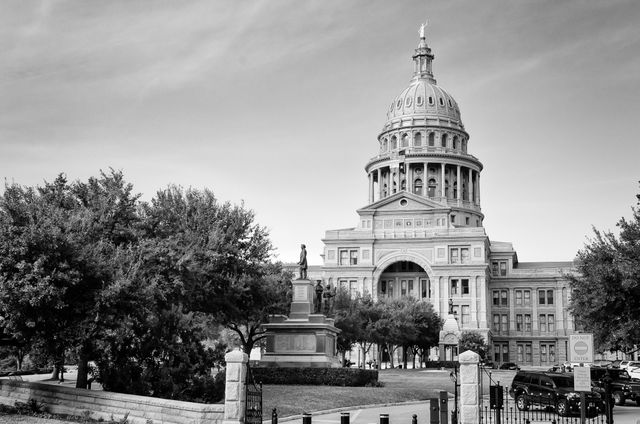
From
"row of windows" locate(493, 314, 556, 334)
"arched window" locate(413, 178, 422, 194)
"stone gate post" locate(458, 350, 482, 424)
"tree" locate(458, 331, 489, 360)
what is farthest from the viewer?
"arched window" locate(413, 178, 422, 194)

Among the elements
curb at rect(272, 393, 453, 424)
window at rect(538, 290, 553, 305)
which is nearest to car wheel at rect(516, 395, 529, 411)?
curb at rect(272, 393, 453, 424)

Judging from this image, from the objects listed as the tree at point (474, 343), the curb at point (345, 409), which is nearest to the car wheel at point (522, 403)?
the curb at point (345, 409)

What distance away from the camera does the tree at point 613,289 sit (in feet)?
129

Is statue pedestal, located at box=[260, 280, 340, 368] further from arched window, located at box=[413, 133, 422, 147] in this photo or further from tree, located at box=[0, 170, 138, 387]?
arched window, located at box=[413, 133, 422, 147]

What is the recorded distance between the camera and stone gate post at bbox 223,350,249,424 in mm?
21797

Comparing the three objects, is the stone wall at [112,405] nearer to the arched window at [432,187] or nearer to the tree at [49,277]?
the tree at [49,277]

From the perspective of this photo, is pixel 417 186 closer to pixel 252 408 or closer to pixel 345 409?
pixel 345 409

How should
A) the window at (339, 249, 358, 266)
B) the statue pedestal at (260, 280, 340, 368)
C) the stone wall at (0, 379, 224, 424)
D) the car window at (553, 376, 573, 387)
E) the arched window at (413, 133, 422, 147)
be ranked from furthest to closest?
the arched window at (413, 133, 422, 147) → the window at (339, 249, 358, 266) → the statue pedestal at (260, 280, 340, 368) → the car window at (553, 376, 573, 387) → the stone wall at (0, 379, 224, 424)

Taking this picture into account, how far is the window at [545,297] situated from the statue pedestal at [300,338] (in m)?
92.0

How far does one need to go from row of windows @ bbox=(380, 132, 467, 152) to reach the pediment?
23.7 m

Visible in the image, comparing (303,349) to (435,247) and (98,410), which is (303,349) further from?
(435,247)

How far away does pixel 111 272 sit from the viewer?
29797 mm

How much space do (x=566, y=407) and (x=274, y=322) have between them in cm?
1972

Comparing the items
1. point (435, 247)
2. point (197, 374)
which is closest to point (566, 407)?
point (197, 374)
